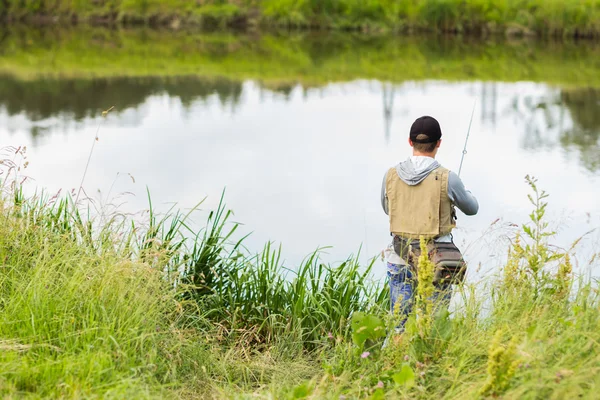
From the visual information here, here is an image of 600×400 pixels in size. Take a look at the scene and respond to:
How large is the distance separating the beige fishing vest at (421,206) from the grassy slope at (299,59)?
16.0 meters

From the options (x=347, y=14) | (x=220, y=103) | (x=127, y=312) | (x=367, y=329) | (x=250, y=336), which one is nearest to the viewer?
(x=127, y=312)

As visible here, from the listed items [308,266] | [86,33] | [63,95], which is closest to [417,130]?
[308,266]

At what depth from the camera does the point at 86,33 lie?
31.5m

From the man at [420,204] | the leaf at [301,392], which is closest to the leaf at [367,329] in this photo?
the man at [420,204]

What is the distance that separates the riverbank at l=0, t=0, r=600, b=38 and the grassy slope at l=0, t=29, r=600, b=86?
5.86 feet

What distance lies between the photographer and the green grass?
3.13 meters

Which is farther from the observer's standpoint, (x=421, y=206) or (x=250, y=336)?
(x=250, y=336)

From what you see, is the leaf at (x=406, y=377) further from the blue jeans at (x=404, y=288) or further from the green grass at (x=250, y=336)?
the blue jeans at (x=404, y=288)

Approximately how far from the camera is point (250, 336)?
182 inches

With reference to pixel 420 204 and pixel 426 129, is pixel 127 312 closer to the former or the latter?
pixel 420 204

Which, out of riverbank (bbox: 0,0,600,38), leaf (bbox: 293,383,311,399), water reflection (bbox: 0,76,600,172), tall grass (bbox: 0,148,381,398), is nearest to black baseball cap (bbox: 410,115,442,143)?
tall grass (bbox: 0,148,381,398)

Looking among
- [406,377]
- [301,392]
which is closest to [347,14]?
[406,377]

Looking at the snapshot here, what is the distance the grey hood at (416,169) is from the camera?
12.9ft

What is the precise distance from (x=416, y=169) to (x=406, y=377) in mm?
1165
